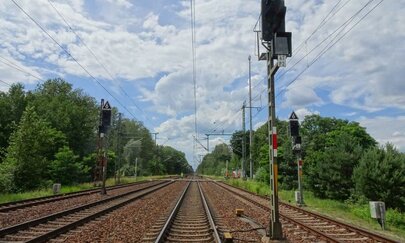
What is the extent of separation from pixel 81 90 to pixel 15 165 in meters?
63.0

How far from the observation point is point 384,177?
76.2ft

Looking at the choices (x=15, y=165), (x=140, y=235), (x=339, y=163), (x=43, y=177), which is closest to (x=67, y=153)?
(x=43, y=177)

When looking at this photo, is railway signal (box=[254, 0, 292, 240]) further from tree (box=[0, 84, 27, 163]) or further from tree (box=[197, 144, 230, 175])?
tree (box=[197, 144, 230, 175])

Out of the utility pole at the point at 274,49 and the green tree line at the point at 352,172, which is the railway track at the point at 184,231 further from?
the green tree line at the point at 352,172

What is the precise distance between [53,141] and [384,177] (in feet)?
109

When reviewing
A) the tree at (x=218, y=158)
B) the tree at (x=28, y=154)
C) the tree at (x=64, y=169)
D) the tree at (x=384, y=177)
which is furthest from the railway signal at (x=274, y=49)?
Answer: the tree at (x=218, y=158)

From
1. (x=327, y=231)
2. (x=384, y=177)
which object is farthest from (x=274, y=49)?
(x=384, y=177)

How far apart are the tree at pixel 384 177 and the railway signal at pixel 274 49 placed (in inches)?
588

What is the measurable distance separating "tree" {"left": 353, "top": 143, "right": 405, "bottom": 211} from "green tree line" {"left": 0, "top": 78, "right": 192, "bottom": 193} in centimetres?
2454

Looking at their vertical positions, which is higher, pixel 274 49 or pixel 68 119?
pixel 68 119

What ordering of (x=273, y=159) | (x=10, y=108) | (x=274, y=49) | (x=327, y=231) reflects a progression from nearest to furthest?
(x=274, y=49) < (x=273, y=159) < (x=327, y=231) < (x=10, y=108)

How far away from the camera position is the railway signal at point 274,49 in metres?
10.3

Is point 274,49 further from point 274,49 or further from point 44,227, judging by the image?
point 44,227

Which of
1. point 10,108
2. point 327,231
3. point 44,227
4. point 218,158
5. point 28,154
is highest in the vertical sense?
point 10,108
